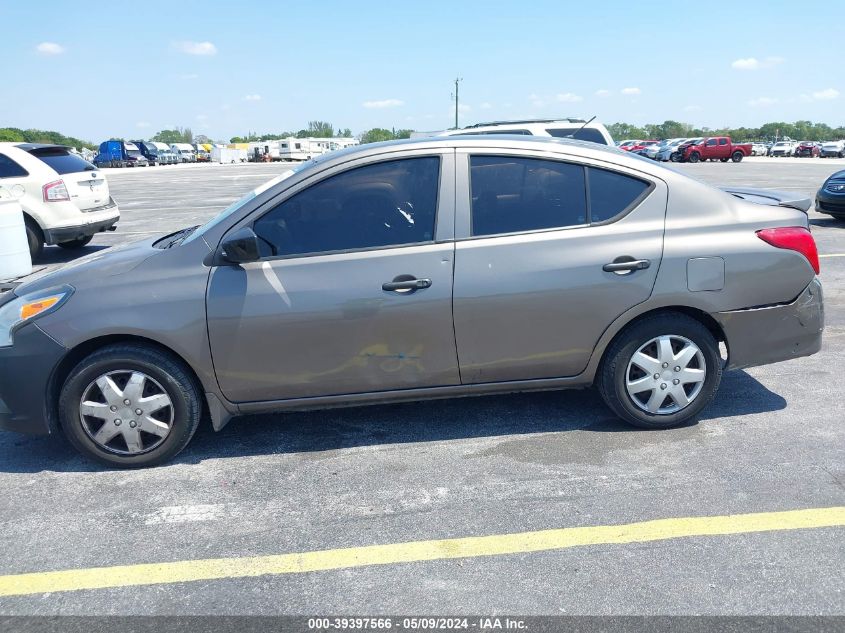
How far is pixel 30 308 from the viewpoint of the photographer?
12.4 ft

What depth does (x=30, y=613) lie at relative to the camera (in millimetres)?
2693

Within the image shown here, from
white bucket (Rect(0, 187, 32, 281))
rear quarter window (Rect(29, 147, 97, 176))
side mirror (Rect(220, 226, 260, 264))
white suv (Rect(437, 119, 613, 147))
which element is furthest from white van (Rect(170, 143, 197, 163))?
side mirror (Rect(220, 226, 260, 264))

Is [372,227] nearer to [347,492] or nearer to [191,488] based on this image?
[347,492]

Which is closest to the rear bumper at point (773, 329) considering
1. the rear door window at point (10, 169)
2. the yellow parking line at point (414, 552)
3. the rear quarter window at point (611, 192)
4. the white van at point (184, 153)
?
the rear quarter window at point (611, 192)

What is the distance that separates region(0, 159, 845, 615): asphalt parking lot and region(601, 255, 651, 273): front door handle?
3.13ft

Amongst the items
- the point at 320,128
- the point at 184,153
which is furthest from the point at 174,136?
the point at 184,153

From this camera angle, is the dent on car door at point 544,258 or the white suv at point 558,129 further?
the white suv at point 558,129

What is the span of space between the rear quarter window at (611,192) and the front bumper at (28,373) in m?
2.95

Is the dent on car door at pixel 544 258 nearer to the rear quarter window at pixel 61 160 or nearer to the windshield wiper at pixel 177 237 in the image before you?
the windshield wiper at pixel 177 237

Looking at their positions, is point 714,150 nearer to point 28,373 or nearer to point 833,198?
point 833,198

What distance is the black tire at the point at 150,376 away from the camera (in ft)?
12.1

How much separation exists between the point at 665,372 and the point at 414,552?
6.08 ft

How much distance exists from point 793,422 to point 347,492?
2631 millimetres

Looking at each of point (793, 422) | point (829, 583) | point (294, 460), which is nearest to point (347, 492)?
point (294, 460)
